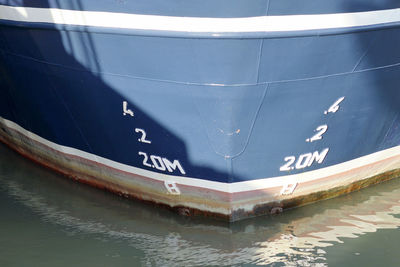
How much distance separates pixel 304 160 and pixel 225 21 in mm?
1615

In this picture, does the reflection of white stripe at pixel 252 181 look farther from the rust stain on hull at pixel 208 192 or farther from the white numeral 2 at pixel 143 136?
the white numeral 2 at pixel 143 136

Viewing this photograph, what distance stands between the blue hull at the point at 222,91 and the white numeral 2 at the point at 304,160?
0.01m

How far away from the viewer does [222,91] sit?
5504 mm

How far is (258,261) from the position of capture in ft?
18.2

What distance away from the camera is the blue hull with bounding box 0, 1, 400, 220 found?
5.41 meters

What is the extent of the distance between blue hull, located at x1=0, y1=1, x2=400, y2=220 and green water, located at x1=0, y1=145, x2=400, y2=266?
328 mm

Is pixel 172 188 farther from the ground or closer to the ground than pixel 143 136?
closer to the ground

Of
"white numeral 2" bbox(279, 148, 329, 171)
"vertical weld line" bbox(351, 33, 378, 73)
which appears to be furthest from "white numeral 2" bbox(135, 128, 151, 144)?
"vertical weld line" bbox(351, 33, 378, 73)

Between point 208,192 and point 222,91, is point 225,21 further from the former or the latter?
point 208,192

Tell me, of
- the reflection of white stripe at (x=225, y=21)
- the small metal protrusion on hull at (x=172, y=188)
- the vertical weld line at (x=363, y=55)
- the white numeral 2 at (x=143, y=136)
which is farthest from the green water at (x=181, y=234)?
the reflection of white stripe at (x=225, y=21)

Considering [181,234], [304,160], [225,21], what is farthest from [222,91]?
[181,234]

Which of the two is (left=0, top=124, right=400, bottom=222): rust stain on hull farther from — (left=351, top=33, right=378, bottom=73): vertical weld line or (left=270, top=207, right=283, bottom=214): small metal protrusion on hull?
(left=351, top=33, right=378, bottom=73): vertical weld line

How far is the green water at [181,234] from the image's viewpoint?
5625 mm

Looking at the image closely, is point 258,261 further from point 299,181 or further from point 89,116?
point 89,116
